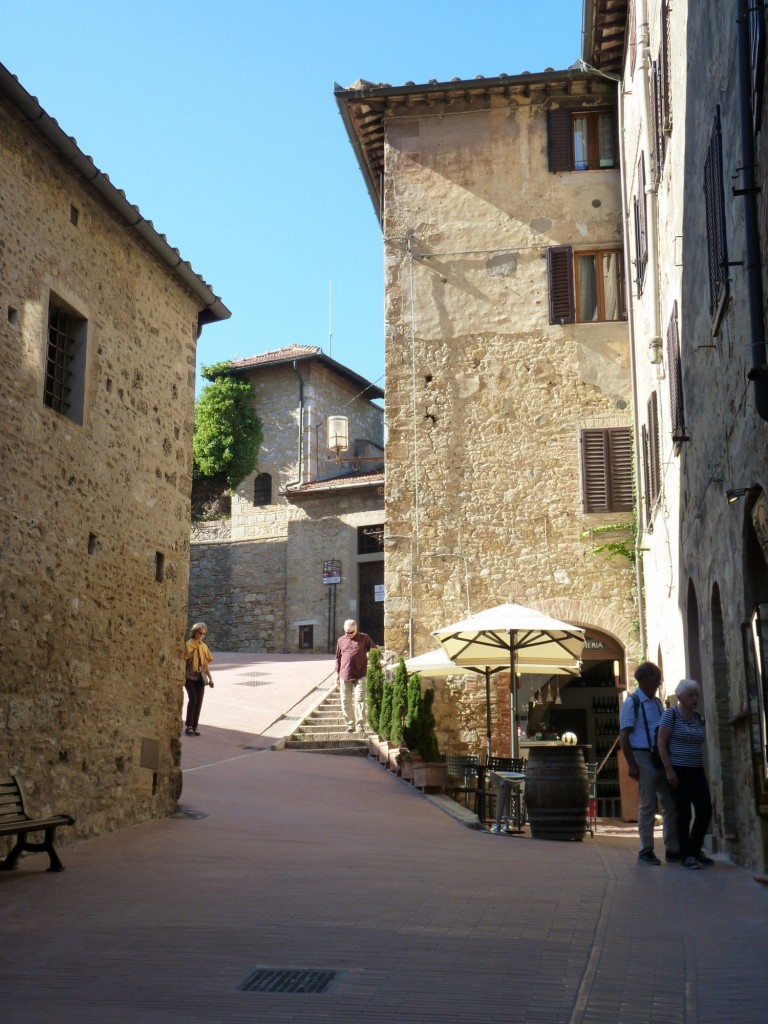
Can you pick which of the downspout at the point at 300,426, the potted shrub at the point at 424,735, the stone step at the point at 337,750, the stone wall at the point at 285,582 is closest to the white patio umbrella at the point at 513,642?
the potted shrub at the point at 424,735

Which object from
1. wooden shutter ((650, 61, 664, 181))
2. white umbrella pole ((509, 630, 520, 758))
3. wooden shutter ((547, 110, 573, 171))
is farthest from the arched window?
wooden shutter ((650, 61, 664, 181))

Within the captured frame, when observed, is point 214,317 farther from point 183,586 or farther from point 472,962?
point 472,962

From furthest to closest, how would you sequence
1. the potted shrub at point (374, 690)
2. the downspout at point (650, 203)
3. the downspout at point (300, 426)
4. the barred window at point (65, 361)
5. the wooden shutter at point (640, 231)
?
the downspout at point (300, 426)
the potted shrub at point (374, 690)
the wooden shutter at point (640, 231)
the downspout at point (650, 203)
the barred window at point (65, 361)

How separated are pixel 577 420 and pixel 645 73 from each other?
584 centimetres

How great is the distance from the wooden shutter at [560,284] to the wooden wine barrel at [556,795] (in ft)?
32.8

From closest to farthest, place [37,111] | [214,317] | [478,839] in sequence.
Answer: [37,111]
[478,839]
[214,317]

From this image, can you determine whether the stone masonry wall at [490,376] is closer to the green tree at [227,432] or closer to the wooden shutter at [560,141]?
the wooden shutter at [560,141]

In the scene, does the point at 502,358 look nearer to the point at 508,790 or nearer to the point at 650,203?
the point at 650,203

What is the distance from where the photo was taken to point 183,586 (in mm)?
12945

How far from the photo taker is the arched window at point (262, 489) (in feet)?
123

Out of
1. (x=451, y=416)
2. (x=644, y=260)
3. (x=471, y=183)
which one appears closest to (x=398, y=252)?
(x=471, y=183)

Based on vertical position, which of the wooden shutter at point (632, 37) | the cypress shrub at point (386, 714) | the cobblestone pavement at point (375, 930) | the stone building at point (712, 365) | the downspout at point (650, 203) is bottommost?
the cobblestone pavement at point (375, 930)

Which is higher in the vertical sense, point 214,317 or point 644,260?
point 644,260

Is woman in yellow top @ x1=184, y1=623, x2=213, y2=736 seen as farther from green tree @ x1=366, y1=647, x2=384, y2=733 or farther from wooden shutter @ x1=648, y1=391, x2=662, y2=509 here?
wooden shutter @ x1=648, y1=391, x2=662, y2=509
